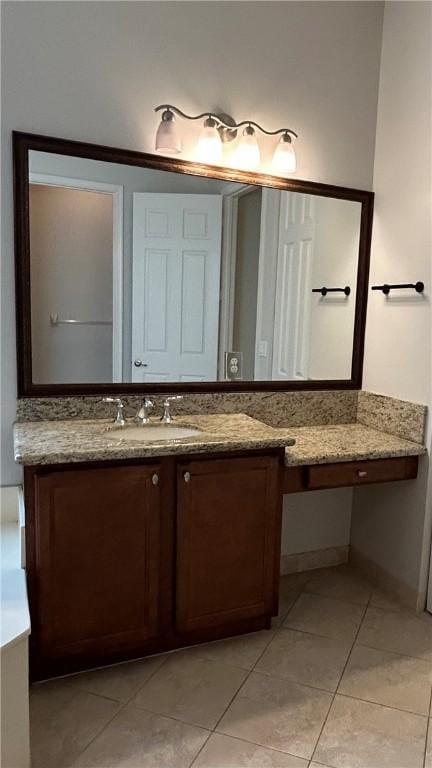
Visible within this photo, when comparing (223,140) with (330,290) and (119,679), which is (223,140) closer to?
(330,290)

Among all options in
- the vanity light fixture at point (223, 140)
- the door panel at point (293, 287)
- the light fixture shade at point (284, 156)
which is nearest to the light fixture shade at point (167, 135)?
the vanity light fixture at point (223, 140)

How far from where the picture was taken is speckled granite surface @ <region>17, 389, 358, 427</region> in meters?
2.18

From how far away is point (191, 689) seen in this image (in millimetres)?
1917

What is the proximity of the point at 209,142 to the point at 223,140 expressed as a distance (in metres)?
0.12

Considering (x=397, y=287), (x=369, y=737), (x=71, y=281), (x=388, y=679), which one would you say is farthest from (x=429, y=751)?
(x=71, y=281)

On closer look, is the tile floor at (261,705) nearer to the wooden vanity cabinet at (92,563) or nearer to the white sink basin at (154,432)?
the wooden vanity cabinet at (92,563)

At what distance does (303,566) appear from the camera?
284 cm

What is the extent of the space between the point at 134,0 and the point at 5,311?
127 cm

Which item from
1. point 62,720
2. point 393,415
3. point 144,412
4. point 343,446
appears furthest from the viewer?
point 393,415

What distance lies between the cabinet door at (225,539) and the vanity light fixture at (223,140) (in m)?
1.23

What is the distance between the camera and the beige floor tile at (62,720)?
1627 millimetres

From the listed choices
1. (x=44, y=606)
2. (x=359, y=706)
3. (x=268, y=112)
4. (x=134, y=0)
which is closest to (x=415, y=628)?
(x=359, y=706)

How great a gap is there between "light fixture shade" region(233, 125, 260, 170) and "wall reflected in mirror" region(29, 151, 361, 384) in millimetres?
111

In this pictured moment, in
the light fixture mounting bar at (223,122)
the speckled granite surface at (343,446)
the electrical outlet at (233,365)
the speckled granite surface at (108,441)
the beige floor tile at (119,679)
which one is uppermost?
the light fixture mounting bar at (223,122)
